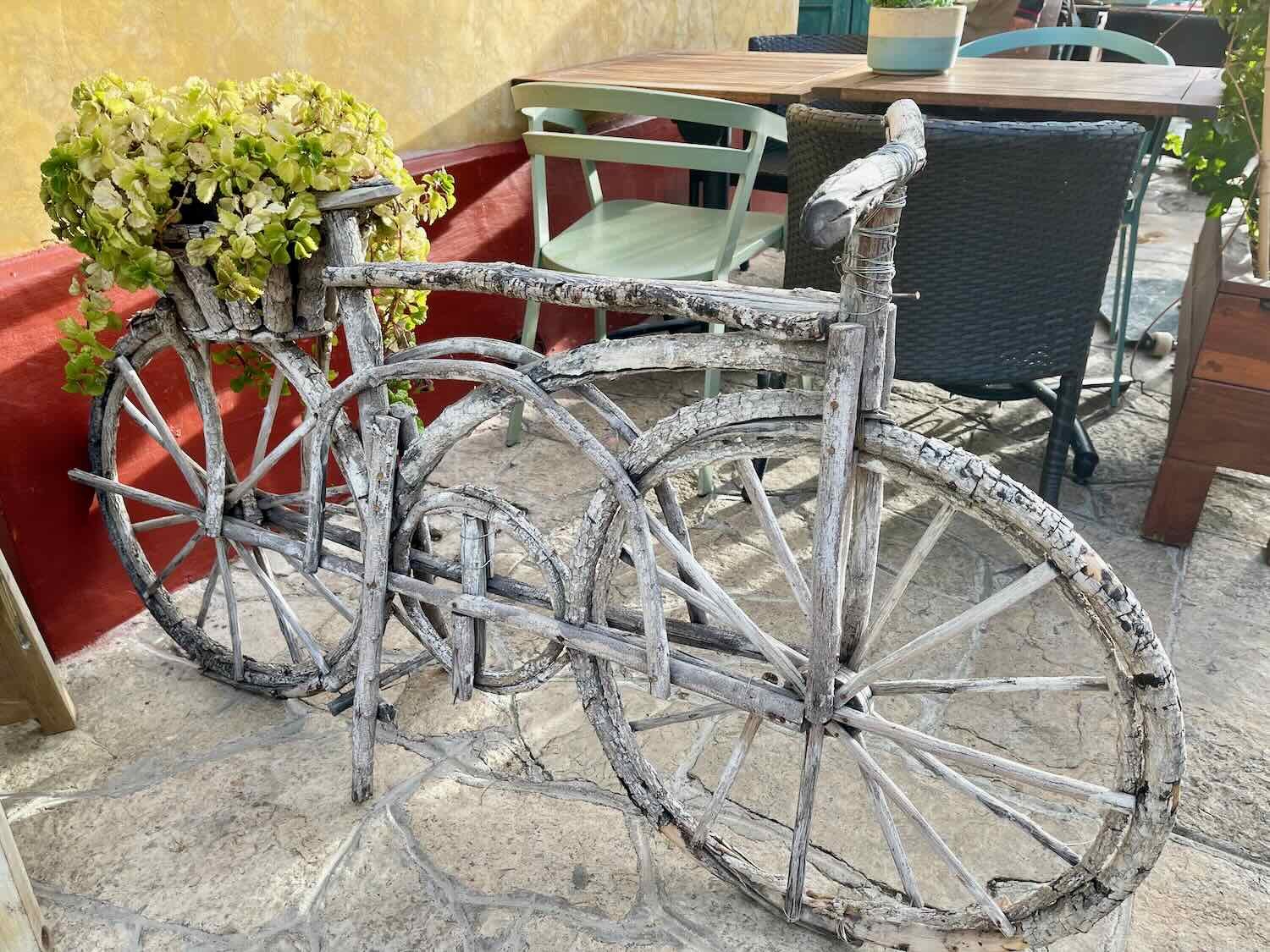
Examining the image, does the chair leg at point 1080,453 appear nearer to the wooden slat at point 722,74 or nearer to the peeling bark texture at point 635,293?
the wooden slat at point 722,74

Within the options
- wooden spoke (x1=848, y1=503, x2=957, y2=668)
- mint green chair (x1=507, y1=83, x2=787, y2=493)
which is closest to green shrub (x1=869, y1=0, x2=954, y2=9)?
mint green chair (x1=507, y1=83, x2=787, y2=493)

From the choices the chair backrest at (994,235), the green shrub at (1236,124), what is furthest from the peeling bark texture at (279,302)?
the green shrub at (1236,124)

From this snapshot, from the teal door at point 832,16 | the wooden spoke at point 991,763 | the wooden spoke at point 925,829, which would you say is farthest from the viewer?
the teal door at point 832,16

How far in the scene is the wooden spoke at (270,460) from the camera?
5.43 feet

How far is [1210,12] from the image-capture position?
2584mm

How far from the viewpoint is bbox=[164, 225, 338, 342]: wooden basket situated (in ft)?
5.10

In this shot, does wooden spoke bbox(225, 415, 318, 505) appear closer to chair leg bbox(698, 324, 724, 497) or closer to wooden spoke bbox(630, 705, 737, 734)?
wooden spoke bbox(630, 705, 737, 734)

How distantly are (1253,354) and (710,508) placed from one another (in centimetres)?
144

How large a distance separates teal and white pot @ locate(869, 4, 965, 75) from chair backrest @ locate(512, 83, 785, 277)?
2.10 feet

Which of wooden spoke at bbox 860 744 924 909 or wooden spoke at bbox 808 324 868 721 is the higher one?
wooden spoke at bbox 808 324 868 721

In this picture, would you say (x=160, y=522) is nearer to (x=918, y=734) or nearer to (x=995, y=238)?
(x=918, y=734)

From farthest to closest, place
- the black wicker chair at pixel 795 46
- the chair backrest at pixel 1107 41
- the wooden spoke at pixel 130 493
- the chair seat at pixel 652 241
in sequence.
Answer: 1. the black wicker chair at pixel 795 46
2. the chair backrest at pixel 1107 41
3. the chair seat at pixel 652 241
4. the wooden spoke at pixel 130 493

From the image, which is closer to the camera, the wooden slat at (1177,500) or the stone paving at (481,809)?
the stone paving at (481,809)

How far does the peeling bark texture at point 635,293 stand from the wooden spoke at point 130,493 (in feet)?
2.45
